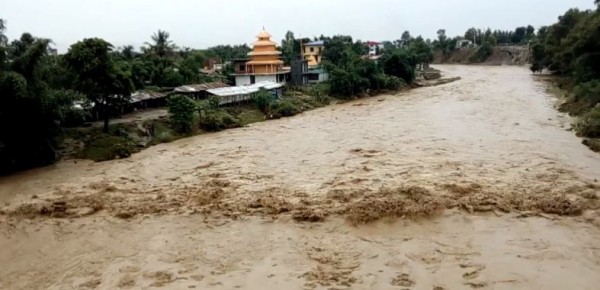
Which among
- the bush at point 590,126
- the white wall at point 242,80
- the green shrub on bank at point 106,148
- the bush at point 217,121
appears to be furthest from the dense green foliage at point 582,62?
the white wall at point 242,80

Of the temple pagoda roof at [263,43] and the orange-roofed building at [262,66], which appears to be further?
the temple pagoda roof at [263,43]

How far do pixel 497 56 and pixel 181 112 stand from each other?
53.5 metres

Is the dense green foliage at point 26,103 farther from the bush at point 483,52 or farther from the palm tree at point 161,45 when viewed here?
the bush at point 483,52

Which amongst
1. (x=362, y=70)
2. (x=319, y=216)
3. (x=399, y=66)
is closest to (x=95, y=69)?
(x=319, y=216)

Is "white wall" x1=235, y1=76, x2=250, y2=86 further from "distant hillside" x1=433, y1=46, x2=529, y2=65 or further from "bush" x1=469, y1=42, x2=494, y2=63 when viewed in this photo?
"bush" x1=469, y1=42, x2=494, y2=63

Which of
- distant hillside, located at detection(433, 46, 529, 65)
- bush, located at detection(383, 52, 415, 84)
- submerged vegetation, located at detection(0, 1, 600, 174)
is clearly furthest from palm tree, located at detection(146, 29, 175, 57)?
distant hillside, located at detection(433, 46, 529, 65)

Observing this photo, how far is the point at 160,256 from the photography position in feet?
29.1

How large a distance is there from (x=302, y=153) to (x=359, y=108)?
37.1 feet

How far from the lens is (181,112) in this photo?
20.0 metres

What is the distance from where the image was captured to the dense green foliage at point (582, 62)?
58.9ft

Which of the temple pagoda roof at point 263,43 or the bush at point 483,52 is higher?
the temple pagoda roof at point 263,43

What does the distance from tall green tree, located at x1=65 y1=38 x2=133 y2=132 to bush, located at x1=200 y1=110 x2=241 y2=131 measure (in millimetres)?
4171

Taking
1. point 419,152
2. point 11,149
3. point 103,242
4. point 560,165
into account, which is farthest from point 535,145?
point 11,149

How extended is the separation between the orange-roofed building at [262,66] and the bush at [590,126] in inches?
721
